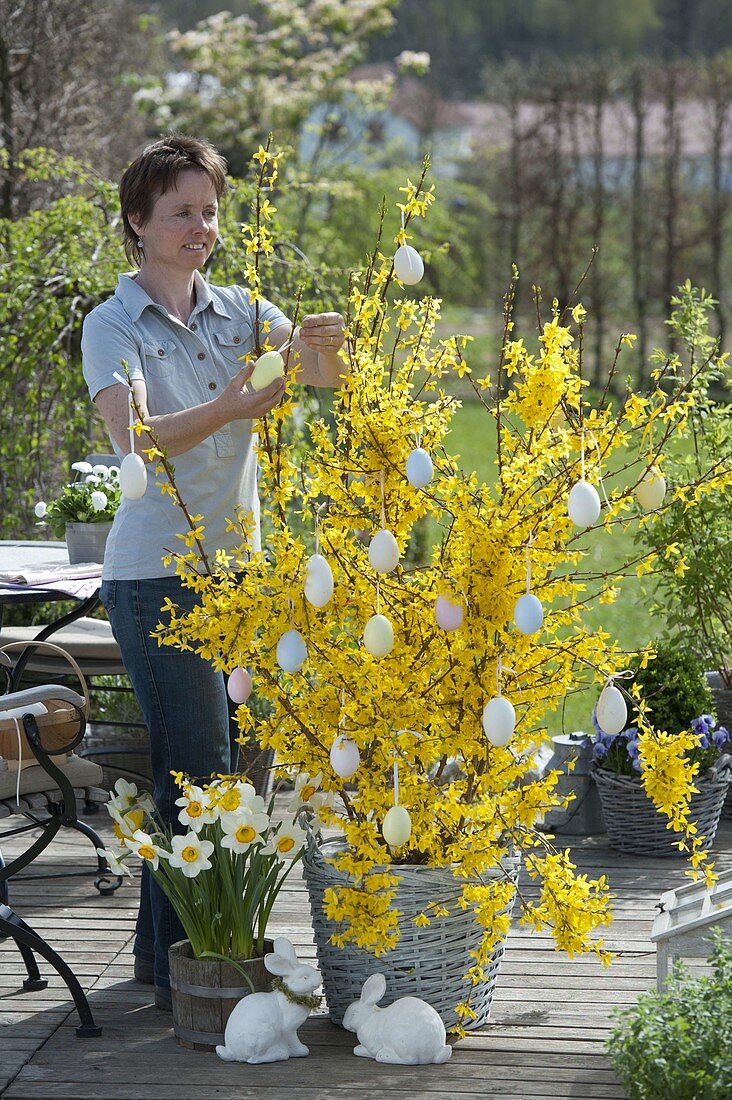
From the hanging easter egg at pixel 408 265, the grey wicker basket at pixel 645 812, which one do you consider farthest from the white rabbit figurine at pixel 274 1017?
the grey wicker basket at pixel 645 812

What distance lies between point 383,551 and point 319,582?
109 millimetres

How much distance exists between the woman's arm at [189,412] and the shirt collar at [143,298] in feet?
0.61

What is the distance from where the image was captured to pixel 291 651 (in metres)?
2.22

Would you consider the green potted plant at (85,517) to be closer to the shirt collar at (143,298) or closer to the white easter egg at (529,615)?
the shirt collar at (143,298)

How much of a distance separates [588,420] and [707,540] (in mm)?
1630

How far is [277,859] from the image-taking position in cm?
255

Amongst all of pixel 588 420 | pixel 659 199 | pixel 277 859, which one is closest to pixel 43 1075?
pixel 277 859

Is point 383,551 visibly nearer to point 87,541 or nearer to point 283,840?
point 283,840

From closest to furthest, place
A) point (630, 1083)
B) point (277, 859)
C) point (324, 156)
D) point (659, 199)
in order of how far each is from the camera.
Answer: point (630, 1083)
point (277, 859)
point (324, 156)
point (659, 199)

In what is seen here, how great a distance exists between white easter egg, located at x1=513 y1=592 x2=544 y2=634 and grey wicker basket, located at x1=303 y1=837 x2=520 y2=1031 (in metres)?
0.54

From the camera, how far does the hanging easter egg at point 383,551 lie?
2.18 m

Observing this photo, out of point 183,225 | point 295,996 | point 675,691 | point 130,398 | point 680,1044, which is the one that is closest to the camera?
point 680,1044

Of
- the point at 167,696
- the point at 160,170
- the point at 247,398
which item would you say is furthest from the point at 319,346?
the point at 167,696

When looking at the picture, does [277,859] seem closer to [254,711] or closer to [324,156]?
[254,711]
